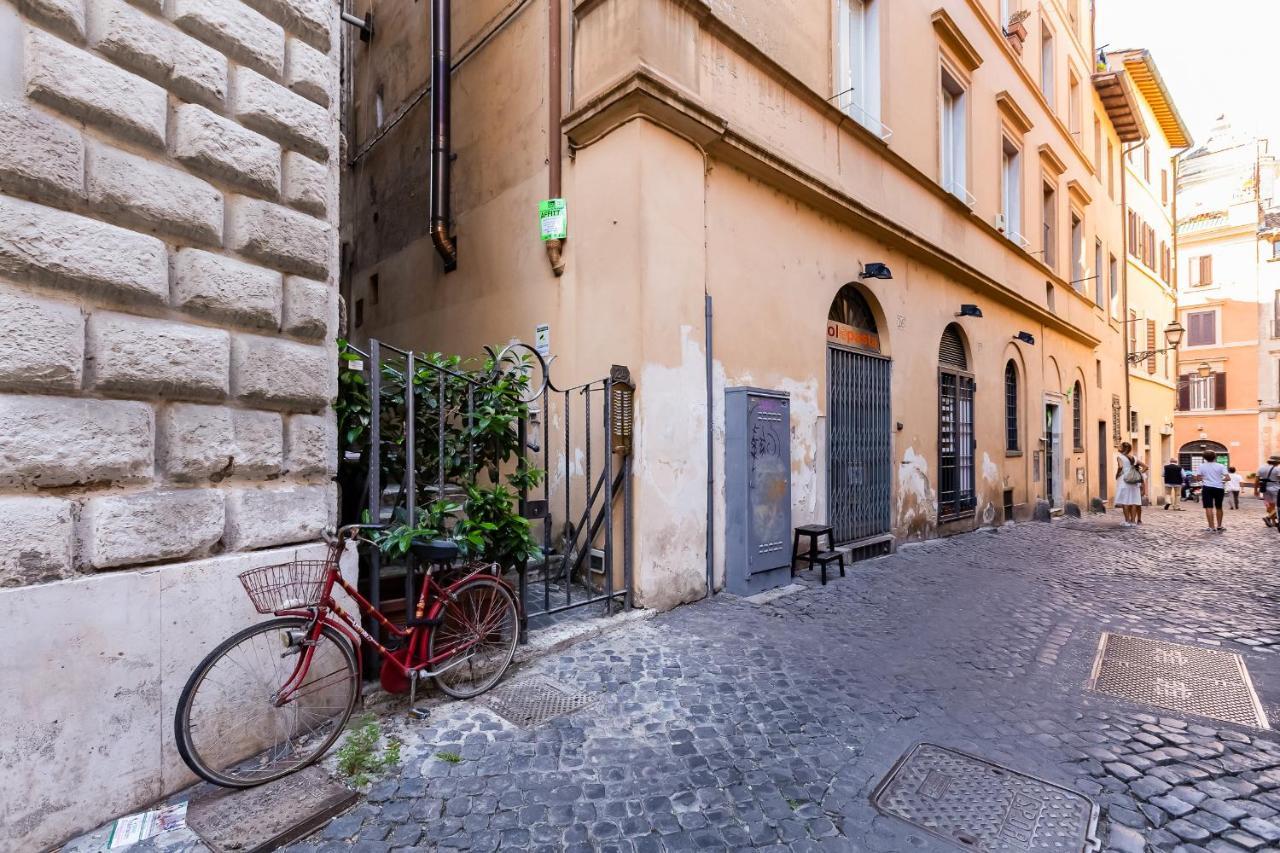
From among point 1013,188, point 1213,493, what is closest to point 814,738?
point 1213,493

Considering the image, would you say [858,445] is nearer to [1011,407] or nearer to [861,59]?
[861,59]

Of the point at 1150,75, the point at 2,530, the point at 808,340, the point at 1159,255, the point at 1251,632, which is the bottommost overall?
the point at 1251,632

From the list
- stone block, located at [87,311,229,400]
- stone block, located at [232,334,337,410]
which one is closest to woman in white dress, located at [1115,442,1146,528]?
stone block, located at [232,334,337,410]

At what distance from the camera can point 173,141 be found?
2.85 metres

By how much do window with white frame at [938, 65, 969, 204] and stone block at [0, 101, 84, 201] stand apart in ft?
37.4

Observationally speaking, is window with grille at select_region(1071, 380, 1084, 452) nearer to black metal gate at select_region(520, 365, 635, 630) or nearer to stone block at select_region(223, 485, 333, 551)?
black metal gate at select_region(520, 365, 635, 630)

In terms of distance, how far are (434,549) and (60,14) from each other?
2.79 m

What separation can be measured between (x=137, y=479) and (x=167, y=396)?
1.25 ft

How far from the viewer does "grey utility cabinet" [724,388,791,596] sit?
5.98 metres

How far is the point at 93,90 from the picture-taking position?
2578 millimetres

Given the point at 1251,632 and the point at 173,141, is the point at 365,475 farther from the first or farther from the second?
the point at 1251,632

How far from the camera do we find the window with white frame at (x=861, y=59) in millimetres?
8320

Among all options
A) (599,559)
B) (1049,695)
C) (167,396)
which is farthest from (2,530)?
(1049,695)

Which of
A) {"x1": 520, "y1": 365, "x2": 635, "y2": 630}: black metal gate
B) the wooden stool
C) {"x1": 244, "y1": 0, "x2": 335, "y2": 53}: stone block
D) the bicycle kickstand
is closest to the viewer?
{"x1": 244, "y1": 0, "x2": 335, "y2": 53}: stone block
